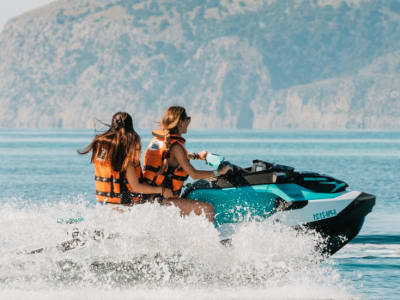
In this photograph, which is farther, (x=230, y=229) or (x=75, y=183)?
(x=75, y=183)

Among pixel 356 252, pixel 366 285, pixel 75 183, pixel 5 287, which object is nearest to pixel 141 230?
pixel 5 287

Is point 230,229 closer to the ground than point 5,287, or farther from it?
farther from it

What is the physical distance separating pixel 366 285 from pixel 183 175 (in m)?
2.92

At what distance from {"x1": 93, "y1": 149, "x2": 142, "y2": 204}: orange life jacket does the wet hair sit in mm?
75

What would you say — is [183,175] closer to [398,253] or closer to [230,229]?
[230,229]

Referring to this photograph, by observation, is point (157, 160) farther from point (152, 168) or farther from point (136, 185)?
point (136, 185)

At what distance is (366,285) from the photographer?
10109 millimetres

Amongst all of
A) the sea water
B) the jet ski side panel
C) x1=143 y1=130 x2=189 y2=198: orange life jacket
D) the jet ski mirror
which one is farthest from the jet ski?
x1=143 y1=130 x2=189 y2=198: orange life jacket

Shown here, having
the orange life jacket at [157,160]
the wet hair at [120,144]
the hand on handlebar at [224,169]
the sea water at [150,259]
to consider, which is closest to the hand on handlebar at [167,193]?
the orange life jacket at [157,160]

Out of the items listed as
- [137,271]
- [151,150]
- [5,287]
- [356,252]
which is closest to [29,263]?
[5,287]

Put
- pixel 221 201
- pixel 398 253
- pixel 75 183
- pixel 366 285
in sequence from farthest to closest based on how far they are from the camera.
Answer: pixel 75 183
pixel 398 253
pixel 366 285
pixel 221 201

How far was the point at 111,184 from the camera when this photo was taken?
329 inches

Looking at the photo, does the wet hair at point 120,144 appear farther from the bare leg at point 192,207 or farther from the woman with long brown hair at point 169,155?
the bare leg at point 192,207

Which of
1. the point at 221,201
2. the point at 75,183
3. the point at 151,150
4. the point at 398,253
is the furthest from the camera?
the point at 75,183
